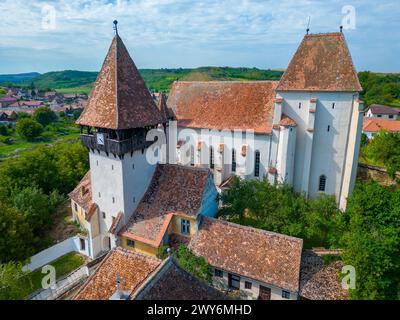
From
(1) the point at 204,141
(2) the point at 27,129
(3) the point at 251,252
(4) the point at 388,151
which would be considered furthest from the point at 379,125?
(2) the point at 27,129

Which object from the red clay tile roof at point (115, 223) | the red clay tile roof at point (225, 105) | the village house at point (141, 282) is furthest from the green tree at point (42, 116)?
the village house at point (141, 282)

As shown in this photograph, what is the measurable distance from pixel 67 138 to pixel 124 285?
294ft

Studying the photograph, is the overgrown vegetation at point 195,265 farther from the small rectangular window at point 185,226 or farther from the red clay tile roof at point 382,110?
the red clay tile roof at point 382,110

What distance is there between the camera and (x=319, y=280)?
20672mm

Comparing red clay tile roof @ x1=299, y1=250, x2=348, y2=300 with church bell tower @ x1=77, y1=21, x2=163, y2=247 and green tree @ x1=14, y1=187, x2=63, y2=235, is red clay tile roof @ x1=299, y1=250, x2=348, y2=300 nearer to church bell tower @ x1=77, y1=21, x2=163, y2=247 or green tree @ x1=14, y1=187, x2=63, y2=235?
church bell tower @ x1=77, y1=21, x2=163, y2=247

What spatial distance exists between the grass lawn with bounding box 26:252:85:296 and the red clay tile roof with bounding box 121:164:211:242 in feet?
24.0

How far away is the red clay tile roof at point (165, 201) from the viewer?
2464 cm

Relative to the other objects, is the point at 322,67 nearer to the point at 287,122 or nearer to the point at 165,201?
the point at 287,122

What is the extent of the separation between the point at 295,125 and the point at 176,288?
78.5 ft

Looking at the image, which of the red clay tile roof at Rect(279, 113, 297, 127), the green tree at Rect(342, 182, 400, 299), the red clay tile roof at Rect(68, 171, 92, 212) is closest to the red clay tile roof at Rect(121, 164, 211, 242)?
the red clay tile roof at Rect(68, 171, 92, 212)

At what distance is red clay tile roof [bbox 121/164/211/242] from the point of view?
2464cm

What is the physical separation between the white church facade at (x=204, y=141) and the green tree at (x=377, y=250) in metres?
11.5

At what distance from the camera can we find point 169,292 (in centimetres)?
1368
